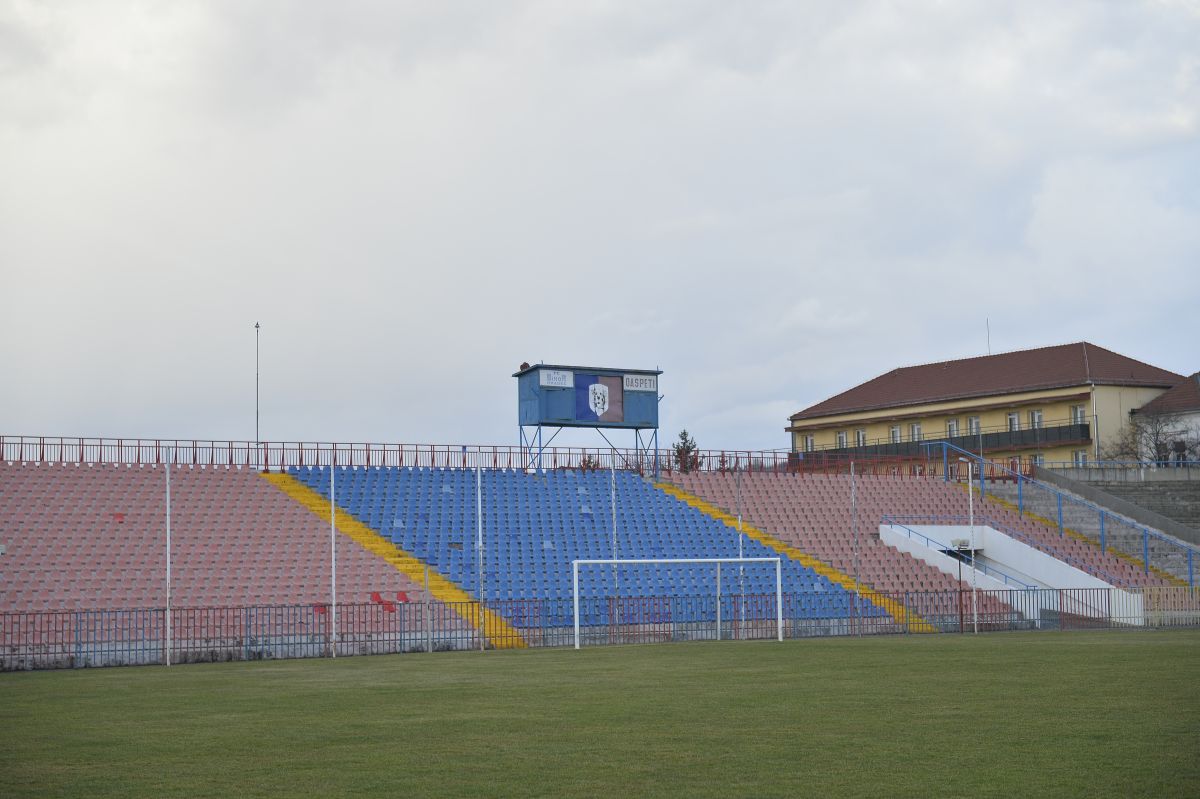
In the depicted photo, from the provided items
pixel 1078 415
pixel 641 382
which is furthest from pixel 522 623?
pixel 1078 415

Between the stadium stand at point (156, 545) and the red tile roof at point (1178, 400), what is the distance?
5086 centimetres

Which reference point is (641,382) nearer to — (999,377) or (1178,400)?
(999,377)

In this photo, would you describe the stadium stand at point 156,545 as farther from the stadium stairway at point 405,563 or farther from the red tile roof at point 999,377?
the red tile roof at point 999,377

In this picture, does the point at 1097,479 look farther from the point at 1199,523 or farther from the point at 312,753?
the point at 312,753

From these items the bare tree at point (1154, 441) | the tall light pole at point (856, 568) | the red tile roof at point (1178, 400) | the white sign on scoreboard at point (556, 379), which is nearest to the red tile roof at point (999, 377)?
the red tile roof at point (1178, 400)

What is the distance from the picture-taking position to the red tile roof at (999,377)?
7550 centimetres

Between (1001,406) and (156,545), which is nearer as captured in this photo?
(156,545)

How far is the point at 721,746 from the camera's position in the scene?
40.2 feet

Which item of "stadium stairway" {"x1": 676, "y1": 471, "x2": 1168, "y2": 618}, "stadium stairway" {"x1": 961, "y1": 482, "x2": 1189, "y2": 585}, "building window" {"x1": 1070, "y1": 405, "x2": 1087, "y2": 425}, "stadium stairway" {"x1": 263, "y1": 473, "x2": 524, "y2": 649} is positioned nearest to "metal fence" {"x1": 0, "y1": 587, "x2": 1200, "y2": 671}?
"stadium stairway" {"x1": 263, "y1": 473, "x2": 524, "y2": 649}

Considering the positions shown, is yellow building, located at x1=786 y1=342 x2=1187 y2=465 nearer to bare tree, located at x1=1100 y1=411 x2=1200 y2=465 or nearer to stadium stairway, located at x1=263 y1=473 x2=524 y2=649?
bare tree, located at x1=1100 y1=411 x2=1200 y2=465

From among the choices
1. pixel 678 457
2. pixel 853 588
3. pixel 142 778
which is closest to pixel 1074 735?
pixel 142 778

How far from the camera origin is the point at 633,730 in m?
13.6

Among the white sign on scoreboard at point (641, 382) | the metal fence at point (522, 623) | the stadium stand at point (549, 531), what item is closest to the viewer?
the metal fence at point (522, 623)

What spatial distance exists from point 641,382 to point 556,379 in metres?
3.40
